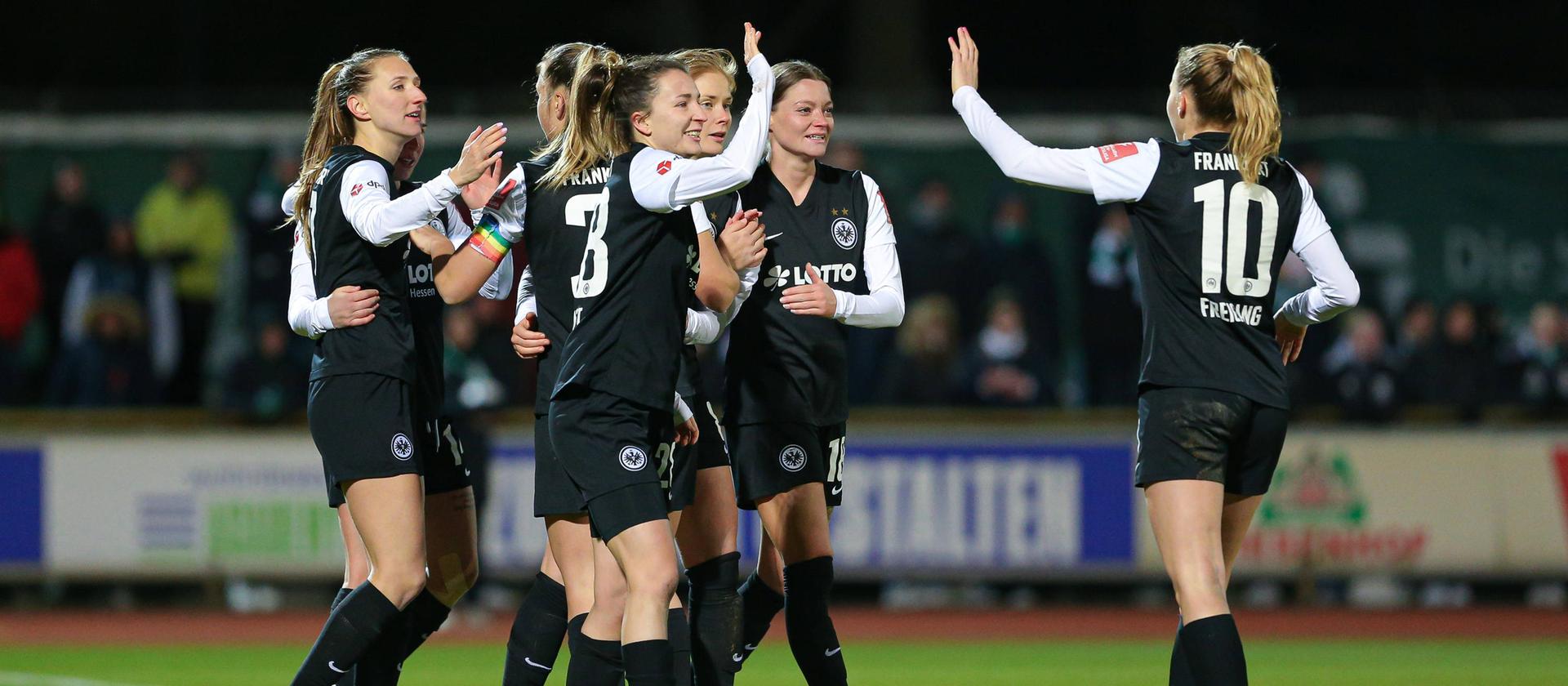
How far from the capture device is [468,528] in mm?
6434

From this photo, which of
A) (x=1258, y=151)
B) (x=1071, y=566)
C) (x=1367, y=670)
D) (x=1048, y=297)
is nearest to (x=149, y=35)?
(x=1048, y=297)

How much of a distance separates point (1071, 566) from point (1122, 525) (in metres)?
0.49

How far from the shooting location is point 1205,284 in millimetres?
5555

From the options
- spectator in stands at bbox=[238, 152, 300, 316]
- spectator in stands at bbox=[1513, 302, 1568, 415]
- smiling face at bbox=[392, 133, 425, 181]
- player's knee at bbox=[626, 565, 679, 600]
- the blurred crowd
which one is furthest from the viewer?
spectator in stands at bbox=[238, 152, 300, 316]

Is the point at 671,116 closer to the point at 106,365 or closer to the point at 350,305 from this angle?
the point at 350,305

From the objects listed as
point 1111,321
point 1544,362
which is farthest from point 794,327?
point 1544,362

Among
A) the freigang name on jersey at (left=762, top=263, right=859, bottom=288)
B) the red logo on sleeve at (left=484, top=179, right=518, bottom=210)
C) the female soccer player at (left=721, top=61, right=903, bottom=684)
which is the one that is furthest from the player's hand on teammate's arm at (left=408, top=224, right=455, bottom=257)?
the freigang name on jersey at (left=762, top=263, right=859, bottom=288)

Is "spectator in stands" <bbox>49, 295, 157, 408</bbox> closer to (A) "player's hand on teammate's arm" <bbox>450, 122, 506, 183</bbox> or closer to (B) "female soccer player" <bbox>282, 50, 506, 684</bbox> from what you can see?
(B) "female soccer player" <bbox>282, 50, 506, 684</bbox>

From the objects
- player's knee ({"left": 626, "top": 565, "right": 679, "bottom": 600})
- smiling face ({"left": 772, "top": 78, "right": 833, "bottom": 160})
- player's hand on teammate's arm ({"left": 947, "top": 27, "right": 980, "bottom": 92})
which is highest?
player's hand on teammate's arm ({"left": 947, "top": 27, "right": 980, "bottom": 92})

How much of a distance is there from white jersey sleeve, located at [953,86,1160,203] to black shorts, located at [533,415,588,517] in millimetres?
1649

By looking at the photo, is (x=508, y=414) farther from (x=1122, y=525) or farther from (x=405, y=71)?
(x=405, y=71)

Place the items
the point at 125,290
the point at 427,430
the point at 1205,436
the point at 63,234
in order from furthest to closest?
the point at 63,234 < the point at 125,290 < the point at 427,430 < the point at 1205,436

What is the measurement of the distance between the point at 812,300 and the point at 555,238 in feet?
2.85

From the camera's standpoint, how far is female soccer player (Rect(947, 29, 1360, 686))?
5.48 meters
